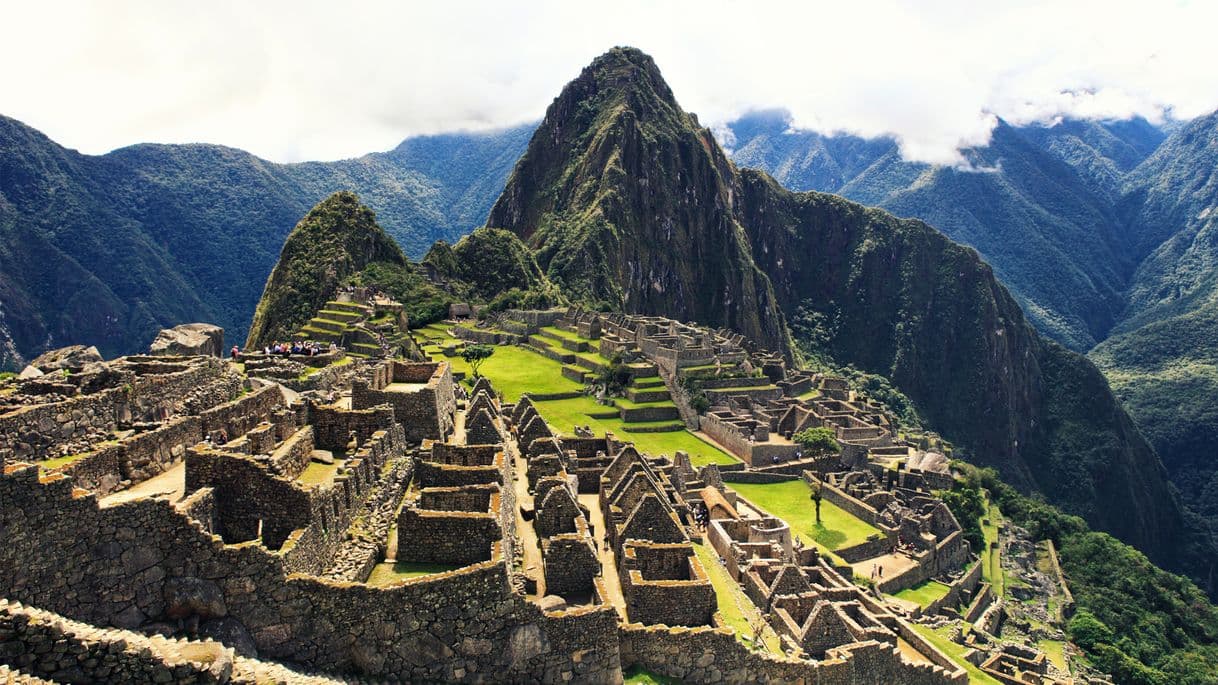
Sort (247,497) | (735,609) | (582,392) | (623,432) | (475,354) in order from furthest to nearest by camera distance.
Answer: (475,354)
(582,392)
(623,432)
(735,609)
(247,497)

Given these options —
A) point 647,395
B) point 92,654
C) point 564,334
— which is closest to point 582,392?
point 647,395

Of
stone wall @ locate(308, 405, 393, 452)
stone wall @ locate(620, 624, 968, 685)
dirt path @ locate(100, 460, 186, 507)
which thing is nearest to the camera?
dirt path @ locate(100, 460, 186, 507)

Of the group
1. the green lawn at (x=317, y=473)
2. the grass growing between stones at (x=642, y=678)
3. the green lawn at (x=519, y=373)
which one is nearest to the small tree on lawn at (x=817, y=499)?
the green lawn at (x=519, y=373)

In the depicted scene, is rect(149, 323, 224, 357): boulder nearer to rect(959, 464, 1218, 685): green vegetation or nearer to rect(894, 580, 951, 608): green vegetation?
rect(894, 580, 951, 608): green vegetation

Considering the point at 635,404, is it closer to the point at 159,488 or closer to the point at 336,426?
the point at 336,426

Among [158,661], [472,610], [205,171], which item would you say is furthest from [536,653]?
[205,171]

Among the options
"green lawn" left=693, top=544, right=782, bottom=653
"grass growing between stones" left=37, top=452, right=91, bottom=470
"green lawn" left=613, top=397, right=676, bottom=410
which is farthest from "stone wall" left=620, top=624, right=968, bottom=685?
"green lawn" left=613, top=397, right=676, bottom=410

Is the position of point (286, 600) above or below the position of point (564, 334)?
below
